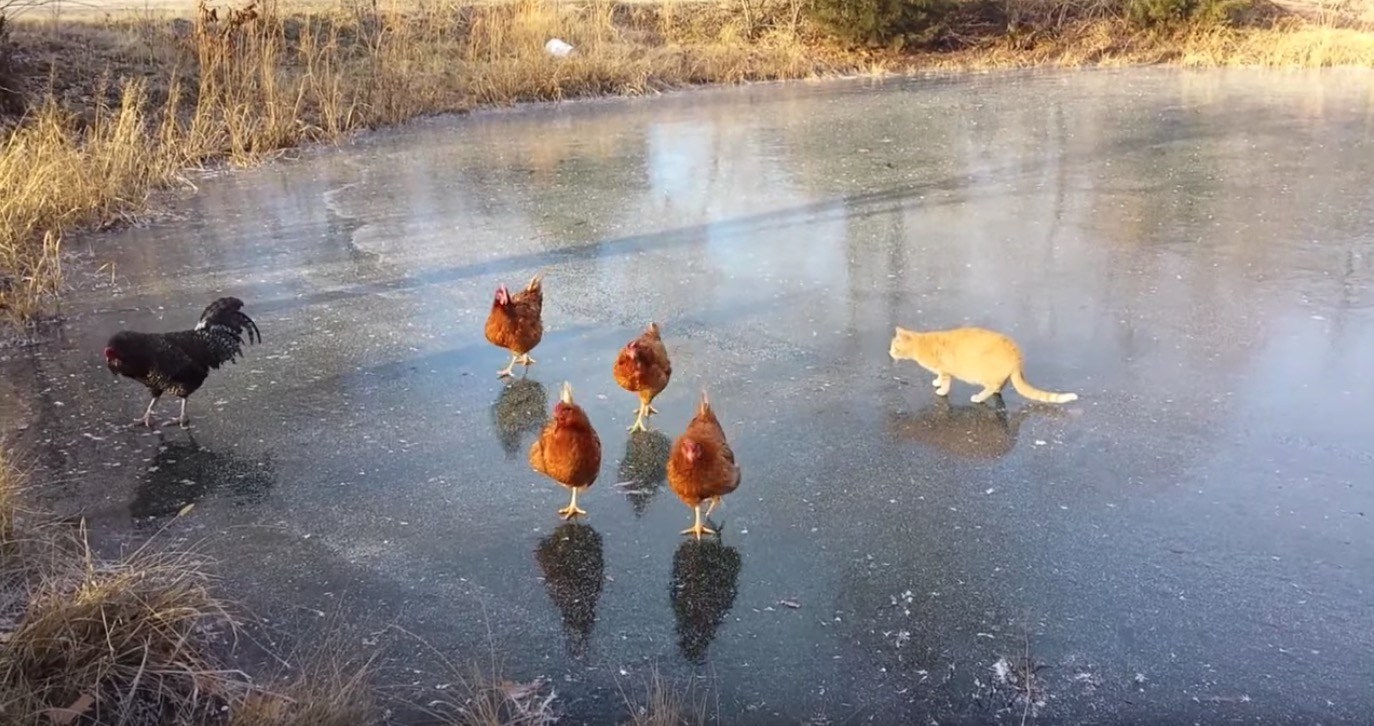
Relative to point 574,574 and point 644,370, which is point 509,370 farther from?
point 574,574

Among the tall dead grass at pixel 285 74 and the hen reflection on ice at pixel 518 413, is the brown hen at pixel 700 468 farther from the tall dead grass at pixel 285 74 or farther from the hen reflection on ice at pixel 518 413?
the tall dead grass at pixel 285 74

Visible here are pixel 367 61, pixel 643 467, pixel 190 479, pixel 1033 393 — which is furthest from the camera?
pixel 367 61

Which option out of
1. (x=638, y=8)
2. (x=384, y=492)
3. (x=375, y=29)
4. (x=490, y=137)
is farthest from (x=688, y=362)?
(x=638, y=8)

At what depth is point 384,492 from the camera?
4070mm

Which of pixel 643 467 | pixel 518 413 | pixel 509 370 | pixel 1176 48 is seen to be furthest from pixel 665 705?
pixel 1176 48

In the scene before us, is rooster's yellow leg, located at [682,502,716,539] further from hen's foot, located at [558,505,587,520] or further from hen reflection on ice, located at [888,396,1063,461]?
hen reflection on ice, located at [888,396,1063,461]

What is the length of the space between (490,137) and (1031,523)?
8.44 m

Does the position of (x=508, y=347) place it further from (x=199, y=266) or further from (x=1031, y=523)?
(x=199, y=266)

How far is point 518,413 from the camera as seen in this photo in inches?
188

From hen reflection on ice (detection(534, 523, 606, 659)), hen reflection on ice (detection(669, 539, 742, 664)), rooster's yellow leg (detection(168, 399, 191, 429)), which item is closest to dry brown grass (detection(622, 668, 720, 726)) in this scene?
hen reflection on ice (detection(669, 539, 742, 664))

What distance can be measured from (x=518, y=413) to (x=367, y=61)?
945 cm

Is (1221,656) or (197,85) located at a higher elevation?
(197,85)

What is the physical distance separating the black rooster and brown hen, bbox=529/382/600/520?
5.82 feet

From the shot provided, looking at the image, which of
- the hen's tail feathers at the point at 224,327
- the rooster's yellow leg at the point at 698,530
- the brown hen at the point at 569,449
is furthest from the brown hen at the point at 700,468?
the hen's tail feathers at the point at 224,327
